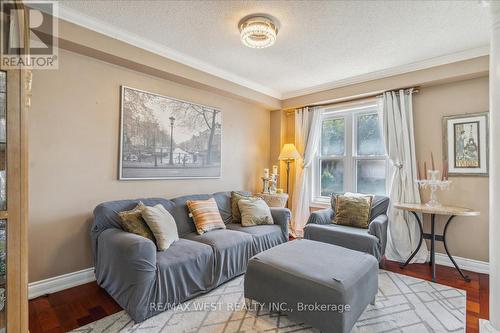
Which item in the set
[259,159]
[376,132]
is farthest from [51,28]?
[376,132]

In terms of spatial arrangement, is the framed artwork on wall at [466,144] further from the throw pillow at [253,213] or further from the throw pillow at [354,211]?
the throw pillow at [253,213]

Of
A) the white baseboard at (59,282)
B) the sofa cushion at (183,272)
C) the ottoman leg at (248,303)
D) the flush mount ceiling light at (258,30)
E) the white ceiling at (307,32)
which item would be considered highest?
the white ceiling at (307,32)

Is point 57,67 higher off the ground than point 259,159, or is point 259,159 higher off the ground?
point 57,67

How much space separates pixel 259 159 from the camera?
467 centimetres

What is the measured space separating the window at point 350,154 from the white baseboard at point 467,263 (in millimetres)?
1090

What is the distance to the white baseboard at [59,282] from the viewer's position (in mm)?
2293

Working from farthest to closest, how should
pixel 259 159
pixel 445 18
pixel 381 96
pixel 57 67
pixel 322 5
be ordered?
pixel 259 159 < pixel 381 96 < pixel 57 67 < pixel 445 18 < pixel 322 5

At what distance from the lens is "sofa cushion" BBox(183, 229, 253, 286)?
2488 mm

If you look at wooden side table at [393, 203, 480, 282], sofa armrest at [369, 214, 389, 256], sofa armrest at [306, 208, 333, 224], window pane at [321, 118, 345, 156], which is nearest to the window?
window pane at [321, 118, 345, 156]

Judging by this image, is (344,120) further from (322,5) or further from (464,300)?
(464,300)

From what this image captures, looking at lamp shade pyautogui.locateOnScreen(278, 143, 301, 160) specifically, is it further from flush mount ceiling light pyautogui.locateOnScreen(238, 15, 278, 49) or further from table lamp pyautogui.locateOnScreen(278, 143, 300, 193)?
flush mount ceiling light pyautogui.locateOnScreen(238, 15, 278, 49)

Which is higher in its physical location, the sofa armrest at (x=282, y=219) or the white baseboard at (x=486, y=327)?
the sofa armrest at (x=282, y=219)

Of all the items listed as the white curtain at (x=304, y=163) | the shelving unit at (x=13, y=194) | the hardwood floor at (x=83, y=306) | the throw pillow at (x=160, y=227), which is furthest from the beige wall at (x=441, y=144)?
the shelving unit at (x=13, y=194)

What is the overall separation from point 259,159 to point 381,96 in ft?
7.19
